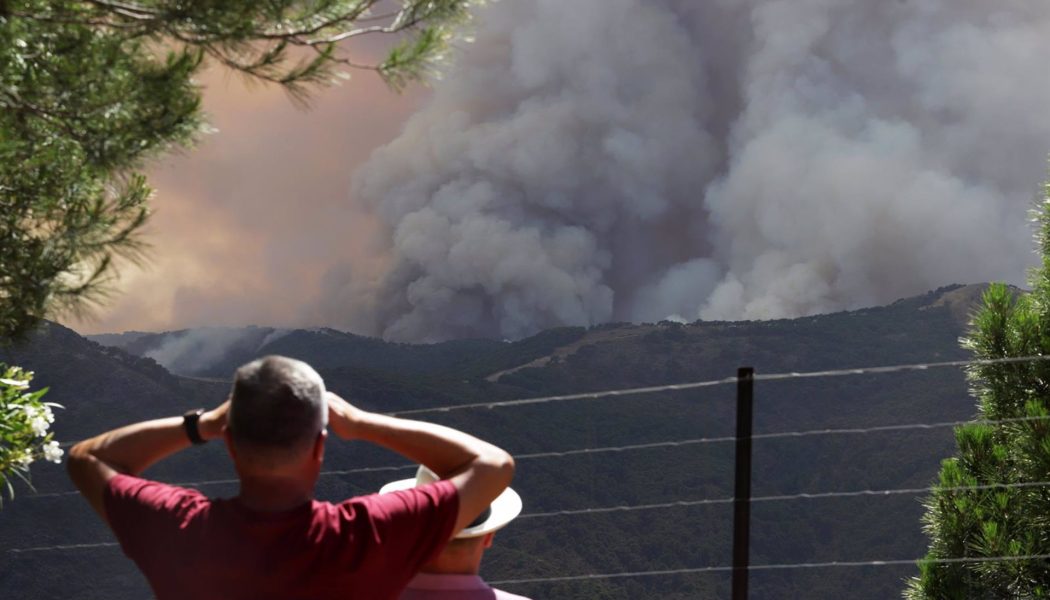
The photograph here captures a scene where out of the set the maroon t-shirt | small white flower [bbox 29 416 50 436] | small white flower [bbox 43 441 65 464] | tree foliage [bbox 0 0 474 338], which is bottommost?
the maroon t-shirt

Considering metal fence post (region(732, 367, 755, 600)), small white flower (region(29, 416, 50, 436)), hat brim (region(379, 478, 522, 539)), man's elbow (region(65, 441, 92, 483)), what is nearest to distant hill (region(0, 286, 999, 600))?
small white flower (region(29, 416, 50, 436))

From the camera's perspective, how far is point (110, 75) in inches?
179

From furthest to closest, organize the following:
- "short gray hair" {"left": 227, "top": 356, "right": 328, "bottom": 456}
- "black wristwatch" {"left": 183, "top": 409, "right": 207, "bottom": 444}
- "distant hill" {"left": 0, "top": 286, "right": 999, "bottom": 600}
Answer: "distant hill" {"left": 0, "top": 286, "right": 999, "bottom": 600}, "black wristwatch" {"left": 183, "top": 409, "right": 207, "bottom": 444}, "short gray hair" {"left": 227, "top": 356, "right": 328, "bottom": 456}

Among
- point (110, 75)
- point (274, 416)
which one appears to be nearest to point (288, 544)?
point (274, 416)

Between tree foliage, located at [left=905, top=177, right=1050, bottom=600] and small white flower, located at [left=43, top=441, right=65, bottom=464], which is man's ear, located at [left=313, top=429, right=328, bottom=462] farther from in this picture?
tree foliage, located at [left=905, top=177, right=1050, bottom=600]

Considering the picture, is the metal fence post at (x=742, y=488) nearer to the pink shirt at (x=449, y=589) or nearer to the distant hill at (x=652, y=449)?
the pink shirt at (x=449, y=589)

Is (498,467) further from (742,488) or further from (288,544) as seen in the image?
(742,488)

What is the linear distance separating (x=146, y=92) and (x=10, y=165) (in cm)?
82

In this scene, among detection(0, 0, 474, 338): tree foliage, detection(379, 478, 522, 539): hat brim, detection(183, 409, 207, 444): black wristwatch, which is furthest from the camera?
detection(0, 0, 474, 338): tree foliage

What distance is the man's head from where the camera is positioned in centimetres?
145

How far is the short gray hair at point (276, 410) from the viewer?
1.45 metres

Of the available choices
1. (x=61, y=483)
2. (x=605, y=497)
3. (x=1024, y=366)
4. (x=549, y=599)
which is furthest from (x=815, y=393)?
(x=1024, y=366)

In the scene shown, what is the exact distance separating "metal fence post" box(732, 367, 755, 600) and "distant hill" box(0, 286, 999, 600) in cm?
4253

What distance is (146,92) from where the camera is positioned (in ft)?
14.9
